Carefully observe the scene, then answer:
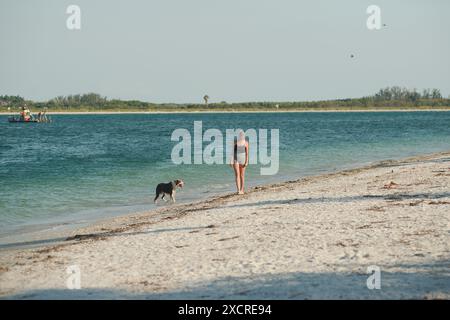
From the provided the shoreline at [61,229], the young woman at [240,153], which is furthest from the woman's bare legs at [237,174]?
the shoreline at [61,229]

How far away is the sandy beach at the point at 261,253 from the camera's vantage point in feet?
25.1

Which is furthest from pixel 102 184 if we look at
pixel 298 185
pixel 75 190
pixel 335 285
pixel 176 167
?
pixel 335 285

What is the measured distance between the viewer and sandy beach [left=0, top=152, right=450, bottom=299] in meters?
7.64

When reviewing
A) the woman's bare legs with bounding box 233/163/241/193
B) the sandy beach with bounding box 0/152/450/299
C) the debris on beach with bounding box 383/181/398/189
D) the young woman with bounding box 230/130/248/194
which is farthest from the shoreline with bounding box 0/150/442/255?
the debris on beach with bounding box 383/181/398/189

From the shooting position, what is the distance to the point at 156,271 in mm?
8852

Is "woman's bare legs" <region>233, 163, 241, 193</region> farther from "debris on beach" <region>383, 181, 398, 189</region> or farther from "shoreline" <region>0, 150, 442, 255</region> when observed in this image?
"debris on beach" <region>383, 181, 398, 189</region>

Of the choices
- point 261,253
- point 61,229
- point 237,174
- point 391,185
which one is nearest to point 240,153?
point 237,174

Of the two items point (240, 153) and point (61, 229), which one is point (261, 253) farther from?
point (240, 153)

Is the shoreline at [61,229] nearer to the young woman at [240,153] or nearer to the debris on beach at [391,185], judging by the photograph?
the young woman at [240,153]

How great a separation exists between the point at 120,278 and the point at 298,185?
12215 mm

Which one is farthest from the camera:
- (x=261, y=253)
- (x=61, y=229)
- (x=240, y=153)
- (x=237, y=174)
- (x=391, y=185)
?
(x=237, y=174)

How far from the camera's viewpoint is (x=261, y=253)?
9500 mm

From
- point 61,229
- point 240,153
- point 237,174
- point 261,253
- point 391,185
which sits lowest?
point 61,229
